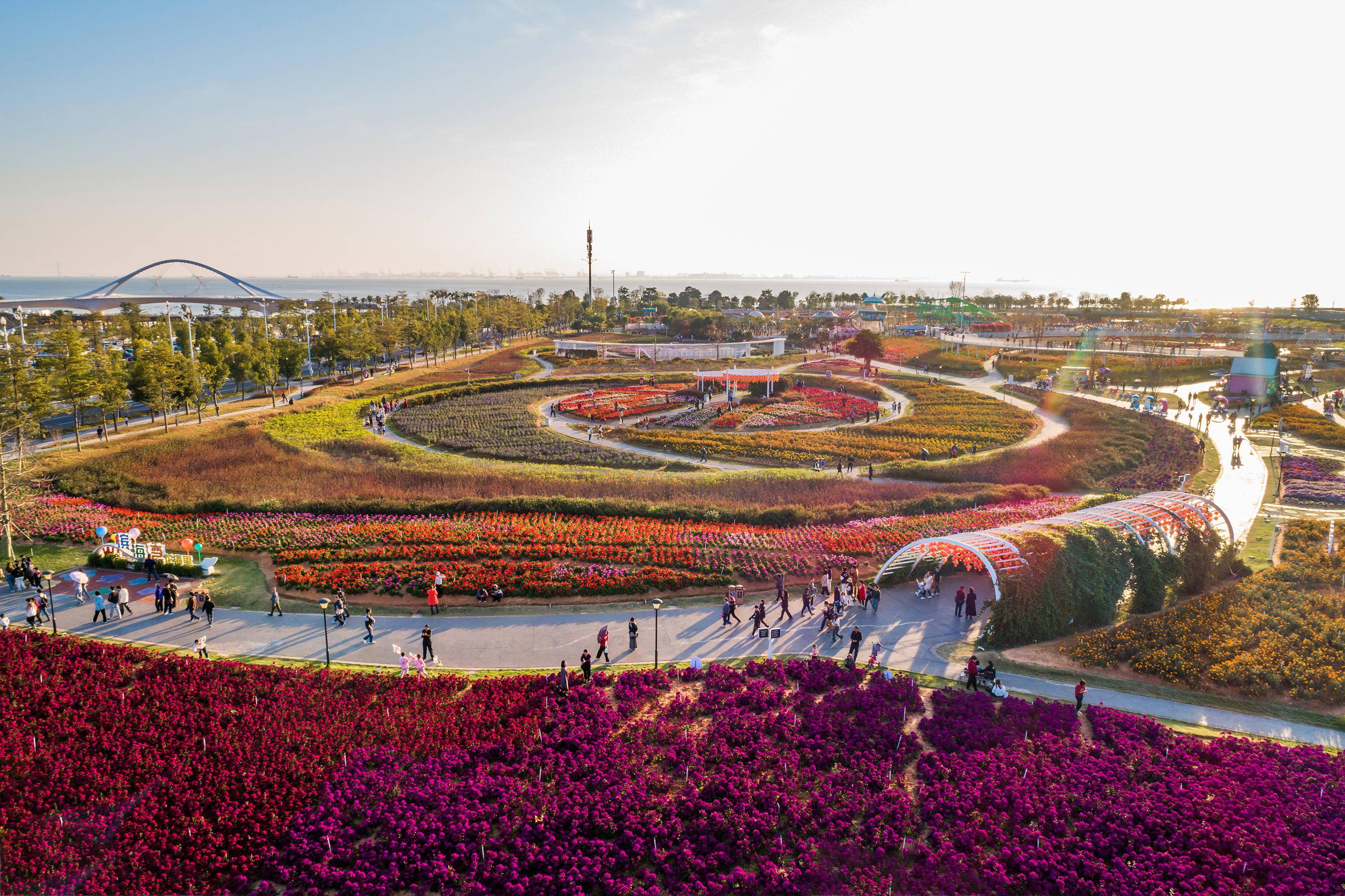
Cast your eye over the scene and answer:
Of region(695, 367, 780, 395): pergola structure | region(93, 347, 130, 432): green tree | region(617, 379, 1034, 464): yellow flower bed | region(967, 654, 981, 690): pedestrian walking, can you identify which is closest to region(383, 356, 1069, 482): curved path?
region(617, 379, 1034, 464): yellow flower bed

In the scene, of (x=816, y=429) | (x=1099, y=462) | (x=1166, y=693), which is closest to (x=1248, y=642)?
(x=1166, y=693)

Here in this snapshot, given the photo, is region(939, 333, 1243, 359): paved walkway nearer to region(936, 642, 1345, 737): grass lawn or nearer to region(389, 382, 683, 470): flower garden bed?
region(389, 382, 683, 470): flower garden bed

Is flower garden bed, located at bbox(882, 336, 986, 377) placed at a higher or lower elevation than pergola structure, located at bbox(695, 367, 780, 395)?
higher

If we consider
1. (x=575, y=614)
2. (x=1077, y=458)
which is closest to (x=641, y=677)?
(x=575, y=614)

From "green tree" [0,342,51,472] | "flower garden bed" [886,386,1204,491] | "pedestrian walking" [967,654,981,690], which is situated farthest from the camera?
"flower garden bed" [886,386,1204,491]

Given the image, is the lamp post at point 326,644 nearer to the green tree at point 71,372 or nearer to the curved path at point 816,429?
the curved path at point 816,429

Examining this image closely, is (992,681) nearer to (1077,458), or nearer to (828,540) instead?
(828,540)

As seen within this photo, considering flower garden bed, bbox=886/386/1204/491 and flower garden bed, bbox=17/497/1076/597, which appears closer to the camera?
flower garden bed, bbox=17/497/1076/597
